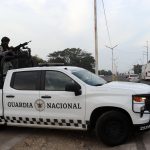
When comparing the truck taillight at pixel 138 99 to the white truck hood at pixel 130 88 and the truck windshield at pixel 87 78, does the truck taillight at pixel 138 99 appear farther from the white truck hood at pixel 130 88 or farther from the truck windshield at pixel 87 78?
the truck windshield at pixel 87 78

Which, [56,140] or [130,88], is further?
[56,140]

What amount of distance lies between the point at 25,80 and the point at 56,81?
864mm

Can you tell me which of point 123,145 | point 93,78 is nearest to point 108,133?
point 123,145

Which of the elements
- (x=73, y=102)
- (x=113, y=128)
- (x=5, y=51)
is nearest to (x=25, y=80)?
(x=73, y=102)

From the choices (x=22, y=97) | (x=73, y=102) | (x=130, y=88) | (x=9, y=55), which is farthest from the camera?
(x=9, y=55)

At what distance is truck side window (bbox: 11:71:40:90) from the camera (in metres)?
8.68

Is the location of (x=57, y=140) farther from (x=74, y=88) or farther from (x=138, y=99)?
(x=138, y=99)

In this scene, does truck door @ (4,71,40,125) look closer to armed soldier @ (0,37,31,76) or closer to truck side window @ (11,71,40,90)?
truck side window @ (11,71,40,90)

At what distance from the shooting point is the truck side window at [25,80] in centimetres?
868

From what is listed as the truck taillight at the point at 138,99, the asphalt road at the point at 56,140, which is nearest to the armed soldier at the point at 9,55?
the asphalt road at the point at 56,140

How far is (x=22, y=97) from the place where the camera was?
8.62 m

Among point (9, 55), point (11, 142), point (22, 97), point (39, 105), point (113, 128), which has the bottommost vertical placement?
point (11, 142)

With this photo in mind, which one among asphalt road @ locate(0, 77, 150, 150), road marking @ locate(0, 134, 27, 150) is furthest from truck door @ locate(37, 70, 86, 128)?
road marking @ locate(0, 134, 27, 150)

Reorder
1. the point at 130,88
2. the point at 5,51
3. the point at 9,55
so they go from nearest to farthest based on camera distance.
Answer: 1. the point at 130,88
2. the point at 9,55
3. the point at 5,51
